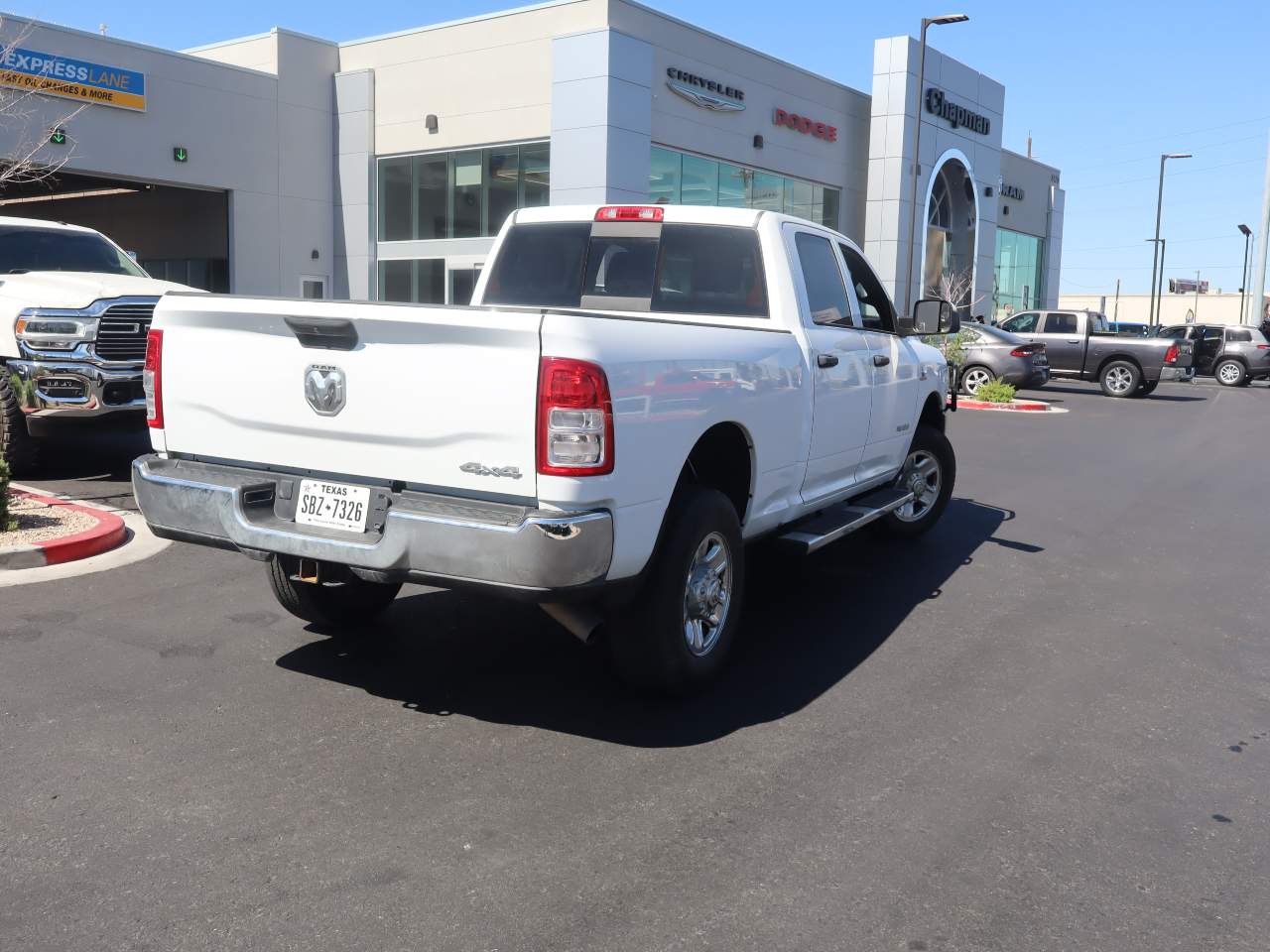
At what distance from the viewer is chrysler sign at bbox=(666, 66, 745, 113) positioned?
27000 mm

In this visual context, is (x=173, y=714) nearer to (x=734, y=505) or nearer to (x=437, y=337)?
(x=437, y=337)

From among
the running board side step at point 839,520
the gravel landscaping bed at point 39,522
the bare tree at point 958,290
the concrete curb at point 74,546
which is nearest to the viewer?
the running board side step at point 839,520

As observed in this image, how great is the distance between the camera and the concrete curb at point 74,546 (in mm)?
6879

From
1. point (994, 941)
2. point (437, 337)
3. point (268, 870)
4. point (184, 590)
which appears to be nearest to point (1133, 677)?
point (994, 941)

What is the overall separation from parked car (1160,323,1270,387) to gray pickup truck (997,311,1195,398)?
7.06 metres

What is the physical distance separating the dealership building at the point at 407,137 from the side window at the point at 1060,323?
381cm

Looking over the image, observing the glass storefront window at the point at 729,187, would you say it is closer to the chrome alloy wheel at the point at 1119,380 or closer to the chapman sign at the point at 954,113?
the chapman sign at the point at 954,113

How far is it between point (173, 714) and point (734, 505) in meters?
2.60

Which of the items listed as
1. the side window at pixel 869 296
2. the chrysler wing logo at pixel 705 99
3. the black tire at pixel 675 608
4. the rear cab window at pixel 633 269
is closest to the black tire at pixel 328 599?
the black tire at pixel 675 608

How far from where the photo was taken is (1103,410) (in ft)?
74.6

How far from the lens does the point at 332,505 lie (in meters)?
4.45

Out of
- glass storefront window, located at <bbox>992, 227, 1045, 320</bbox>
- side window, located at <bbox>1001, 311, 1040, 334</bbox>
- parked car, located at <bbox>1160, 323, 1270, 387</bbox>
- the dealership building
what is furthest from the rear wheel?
glass storefront window, located at <bbox>992, 227, 1045, 320</bbox>

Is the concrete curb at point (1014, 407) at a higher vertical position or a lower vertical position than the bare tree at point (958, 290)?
lower

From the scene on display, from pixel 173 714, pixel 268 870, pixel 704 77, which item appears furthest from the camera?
pixel 704 77
